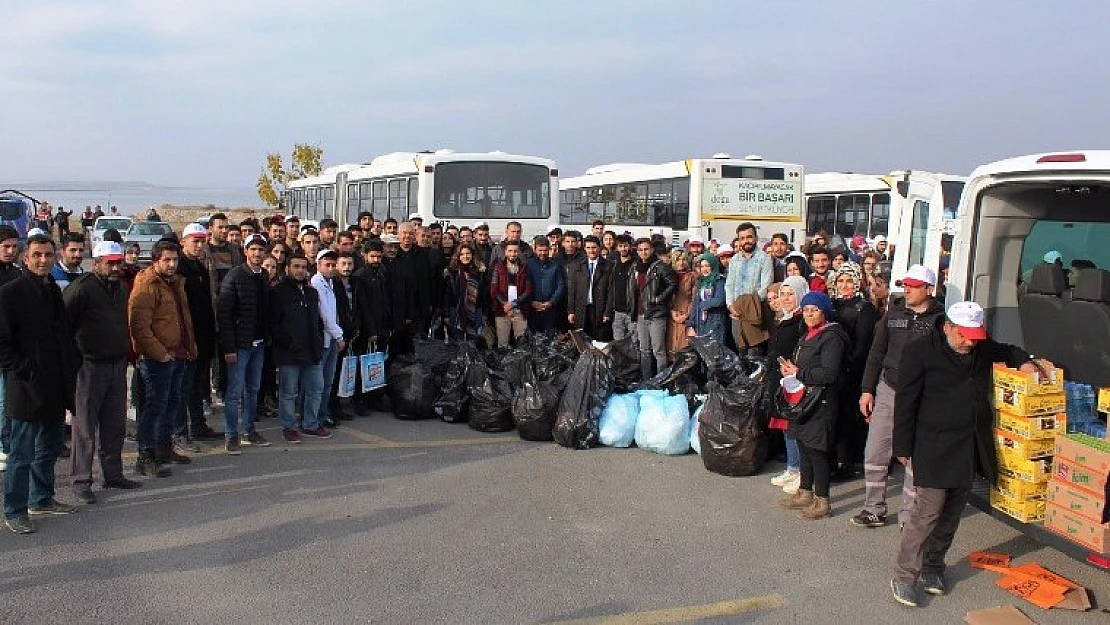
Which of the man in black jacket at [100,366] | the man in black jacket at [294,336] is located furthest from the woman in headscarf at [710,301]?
the man in black jacket at [100,366]

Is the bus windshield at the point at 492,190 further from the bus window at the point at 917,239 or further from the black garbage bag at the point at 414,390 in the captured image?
the bus window at the point at 917,239

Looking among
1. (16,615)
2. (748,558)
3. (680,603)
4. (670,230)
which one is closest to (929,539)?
(748,558)

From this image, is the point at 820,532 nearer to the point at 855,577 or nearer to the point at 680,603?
the point at 855,577

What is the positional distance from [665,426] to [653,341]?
7.35ft

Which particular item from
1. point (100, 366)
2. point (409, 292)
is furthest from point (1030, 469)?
point (409, 292)

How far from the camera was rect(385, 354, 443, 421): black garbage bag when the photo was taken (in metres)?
8.88

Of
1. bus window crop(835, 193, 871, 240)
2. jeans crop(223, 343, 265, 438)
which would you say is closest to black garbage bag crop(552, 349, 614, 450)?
jeans crop(223, 343, 265, 438)

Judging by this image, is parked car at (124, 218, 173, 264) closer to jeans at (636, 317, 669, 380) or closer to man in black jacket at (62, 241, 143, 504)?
jeans at (636, 317, 669, 380)

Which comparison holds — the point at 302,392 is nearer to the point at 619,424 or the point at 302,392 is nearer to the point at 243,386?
the point at 243,386

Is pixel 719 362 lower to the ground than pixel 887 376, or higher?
lower

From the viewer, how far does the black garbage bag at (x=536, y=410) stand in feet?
26.2

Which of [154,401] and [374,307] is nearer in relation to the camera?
[154,401]

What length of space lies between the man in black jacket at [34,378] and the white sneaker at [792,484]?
17.2 feet

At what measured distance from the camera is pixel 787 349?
260 inches
